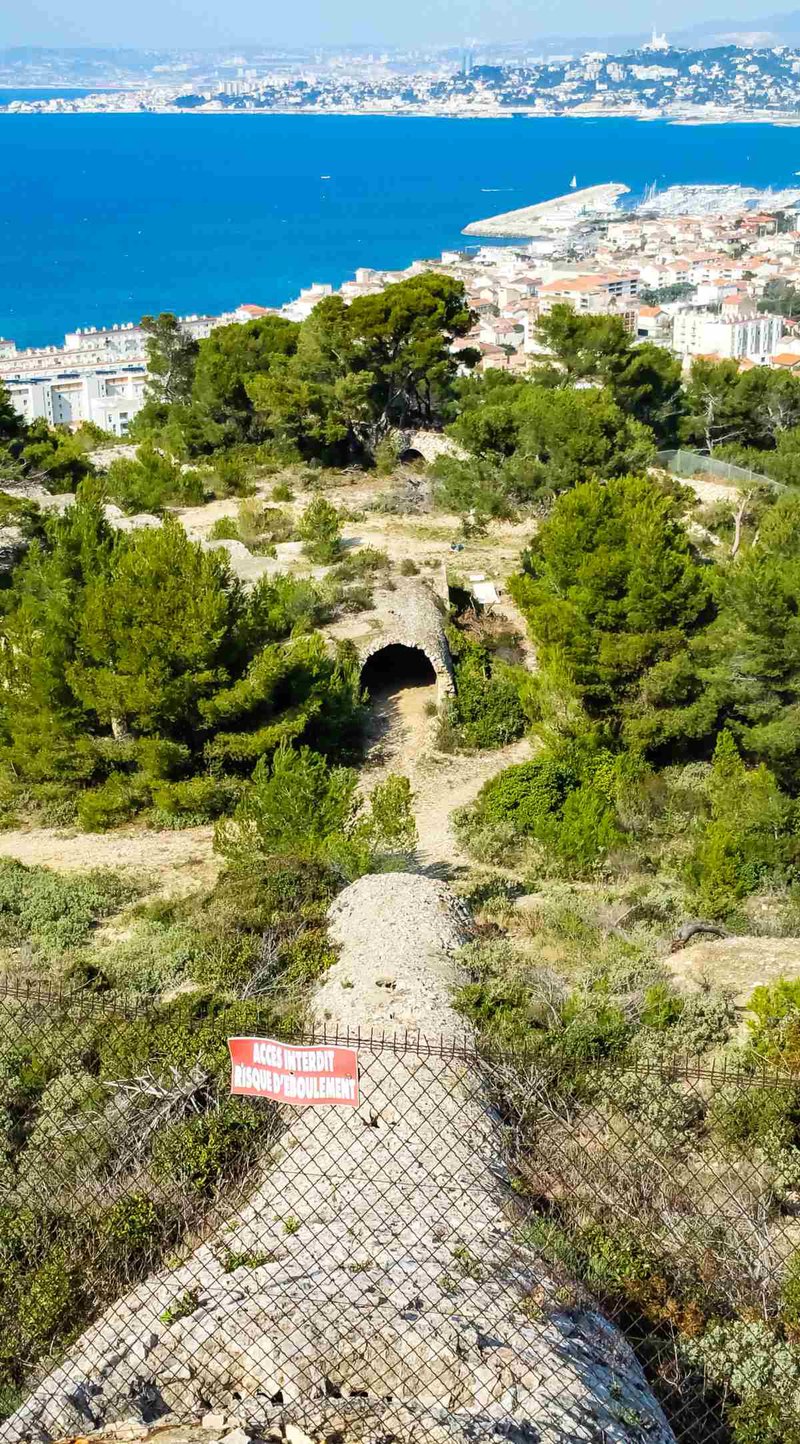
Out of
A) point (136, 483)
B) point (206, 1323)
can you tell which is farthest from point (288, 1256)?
point (136, 483)

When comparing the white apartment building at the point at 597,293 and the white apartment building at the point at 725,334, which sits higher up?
the white apartment building at the point at 597,293

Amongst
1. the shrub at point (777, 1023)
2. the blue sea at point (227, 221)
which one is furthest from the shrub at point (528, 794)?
the blue sea at point (227, 221)

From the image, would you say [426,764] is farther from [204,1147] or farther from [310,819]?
[204,1147]

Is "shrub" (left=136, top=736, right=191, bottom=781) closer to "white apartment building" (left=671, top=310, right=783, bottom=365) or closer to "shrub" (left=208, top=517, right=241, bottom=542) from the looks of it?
"shrub" (left=208, top=517, right=241, bottom=542)

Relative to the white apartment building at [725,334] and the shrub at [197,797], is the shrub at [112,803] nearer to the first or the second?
the shrub at [197,797]

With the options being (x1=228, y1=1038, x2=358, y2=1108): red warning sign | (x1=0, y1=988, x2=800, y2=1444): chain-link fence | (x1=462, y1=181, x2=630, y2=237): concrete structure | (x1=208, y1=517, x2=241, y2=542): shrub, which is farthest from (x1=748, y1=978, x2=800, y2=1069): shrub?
(x1=462, y1=181, x2=630, y2=237): concrete structure

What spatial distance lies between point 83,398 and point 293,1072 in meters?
61.7

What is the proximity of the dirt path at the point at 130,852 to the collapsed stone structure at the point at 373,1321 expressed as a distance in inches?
224

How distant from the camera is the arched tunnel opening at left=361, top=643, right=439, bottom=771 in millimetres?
16656

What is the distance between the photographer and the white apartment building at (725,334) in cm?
7314

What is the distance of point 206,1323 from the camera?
5895 mm

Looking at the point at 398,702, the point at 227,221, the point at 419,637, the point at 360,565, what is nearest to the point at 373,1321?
the point at 419,637

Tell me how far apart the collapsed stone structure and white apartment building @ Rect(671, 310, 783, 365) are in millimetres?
70151

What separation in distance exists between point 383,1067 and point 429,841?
6.51m
